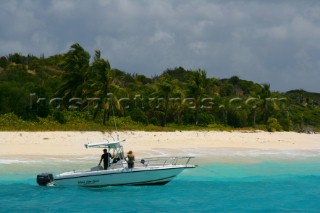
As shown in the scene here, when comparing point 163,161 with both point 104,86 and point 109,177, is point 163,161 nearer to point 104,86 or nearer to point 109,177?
point 109,177

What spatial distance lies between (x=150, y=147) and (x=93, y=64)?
18.2 m

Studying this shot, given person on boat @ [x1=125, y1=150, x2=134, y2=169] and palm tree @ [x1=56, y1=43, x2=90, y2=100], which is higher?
palm tree @ [x1=56, y1=43, x2=90, y2=100]

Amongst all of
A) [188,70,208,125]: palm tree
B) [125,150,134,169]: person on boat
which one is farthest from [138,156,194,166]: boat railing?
[188,70,208,125]: palm tree

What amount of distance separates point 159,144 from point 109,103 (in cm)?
1150

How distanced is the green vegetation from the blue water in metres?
13.1

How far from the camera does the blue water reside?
16.6 meters

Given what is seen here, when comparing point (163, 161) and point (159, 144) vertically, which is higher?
point (159, 144)

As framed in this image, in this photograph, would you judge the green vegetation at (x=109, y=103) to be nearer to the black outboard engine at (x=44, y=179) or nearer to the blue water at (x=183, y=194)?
the blue water at (x=183, y=194)

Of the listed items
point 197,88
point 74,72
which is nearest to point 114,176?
point 74,72

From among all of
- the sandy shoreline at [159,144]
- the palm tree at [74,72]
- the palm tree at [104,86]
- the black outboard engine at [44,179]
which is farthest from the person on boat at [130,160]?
the palm tree at [74,72]

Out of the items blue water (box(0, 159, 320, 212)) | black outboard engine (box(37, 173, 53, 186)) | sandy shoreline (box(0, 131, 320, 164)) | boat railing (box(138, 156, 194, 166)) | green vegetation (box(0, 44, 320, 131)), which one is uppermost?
green vegetation (box(0, 44, 320, 131))

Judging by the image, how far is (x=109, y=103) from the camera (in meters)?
44.7

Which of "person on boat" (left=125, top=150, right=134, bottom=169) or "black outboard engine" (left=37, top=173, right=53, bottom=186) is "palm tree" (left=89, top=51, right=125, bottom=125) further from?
"person on boat" (left=125, top=150, right=134, bottom=169)

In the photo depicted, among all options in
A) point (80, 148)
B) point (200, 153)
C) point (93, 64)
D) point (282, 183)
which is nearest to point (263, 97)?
point (93, 64)
